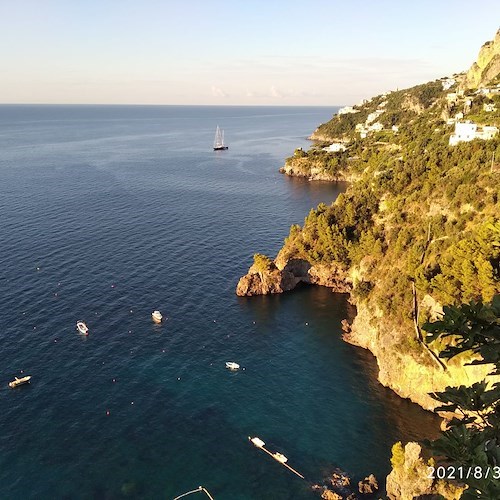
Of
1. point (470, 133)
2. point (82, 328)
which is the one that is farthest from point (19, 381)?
point (470, 133)

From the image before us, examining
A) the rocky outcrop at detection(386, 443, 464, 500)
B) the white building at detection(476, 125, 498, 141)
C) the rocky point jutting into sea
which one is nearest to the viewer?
the rocky outcrop at detection(386, 443, 464, 500)

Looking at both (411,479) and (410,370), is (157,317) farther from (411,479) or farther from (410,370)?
(411,479)

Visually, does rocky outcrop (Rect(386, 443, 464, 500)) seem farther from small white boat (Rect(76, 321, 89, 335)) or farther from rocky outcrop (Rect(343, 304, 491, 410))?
small white boat (Rect(76, 321, 89, 335))

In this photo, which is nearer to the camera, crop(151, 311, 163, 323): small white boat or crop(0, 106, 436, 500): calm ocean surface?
crop(0, 106, 436, 500): calm ocean surface

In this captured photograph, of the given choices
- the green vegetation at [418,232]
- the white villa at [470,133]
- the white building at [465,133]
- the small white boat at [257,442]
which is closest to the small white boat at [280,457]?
the small white boat at [257,442]

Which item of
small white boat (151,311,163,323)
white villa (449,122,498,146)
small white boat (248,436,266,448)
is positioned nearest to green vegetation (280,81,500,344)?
white villa (449,122,498,146)

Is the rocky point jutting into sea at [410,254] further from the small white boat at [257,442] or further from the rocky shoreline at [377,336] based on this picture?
the small white boat at [257,442]

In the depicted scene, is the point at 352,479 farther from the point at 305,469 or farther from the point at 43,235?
the point at 43,235
